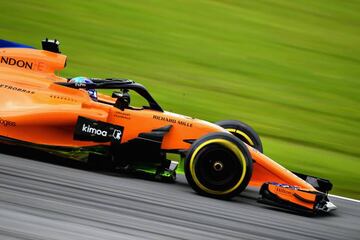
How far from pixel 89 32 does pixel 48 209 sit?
9247 millimetres

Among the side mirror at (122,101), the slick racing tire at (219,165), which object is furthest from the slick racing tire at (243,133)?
the side mirror at (122,101)

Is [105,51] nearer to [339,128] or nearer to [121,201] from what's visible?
[339,128]

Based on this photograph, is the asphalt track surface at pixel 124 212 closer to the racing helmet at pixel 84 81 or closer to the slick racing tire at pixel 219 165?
the slick racing tire at pixel 219 165

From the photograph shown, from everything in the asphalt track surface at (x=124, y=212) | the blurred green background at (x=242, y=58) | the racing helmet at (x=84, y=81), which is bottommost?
the asphalt track surface at (x=124, y=212)

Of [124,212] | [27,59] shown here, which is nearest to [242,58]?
[27,59]

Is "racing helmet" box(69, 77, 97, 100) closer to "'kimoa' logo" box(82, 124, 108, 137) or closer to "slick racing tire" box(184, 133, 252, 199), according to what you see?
"'kimoa' logo" box(82, 124, 108, 137)

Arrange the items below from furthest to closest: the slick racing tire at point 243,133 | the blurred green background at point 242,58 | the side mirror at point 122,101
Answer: the blurred green background at point 242,58 → the slick racing tire at point 243,133 → the side mirror at point 122,101

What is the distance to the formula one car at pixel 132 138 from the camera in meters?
7.25

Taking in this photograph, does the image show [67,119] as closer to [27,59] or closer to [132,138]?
[132,138]

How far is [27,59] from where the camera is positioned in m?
8.02

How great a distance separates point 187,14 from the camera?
16406 millimetres

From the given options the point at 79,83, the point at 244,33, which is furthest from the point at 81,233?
the point at 244,33

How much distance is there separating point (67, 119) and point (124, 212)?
1.64m

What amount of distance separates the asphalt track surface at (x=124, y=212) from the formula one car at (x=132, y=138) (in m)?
0.18
